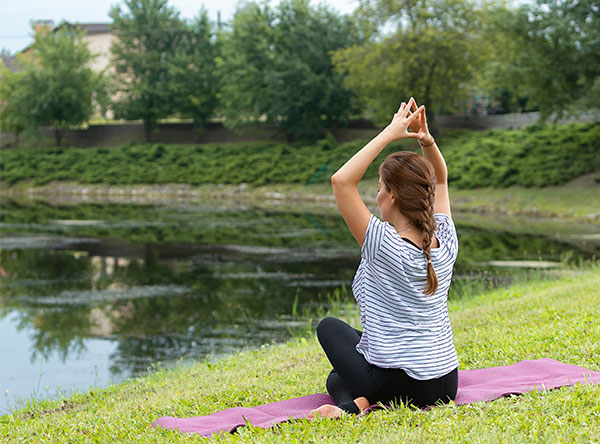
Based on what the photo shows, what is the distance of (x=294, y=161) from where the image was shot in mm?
42188

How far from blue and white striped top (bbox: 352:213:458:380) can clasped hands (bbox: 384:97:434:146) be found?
0.50m

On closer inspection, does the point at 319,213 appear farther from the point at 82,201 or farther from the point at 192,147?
the point at 192,147

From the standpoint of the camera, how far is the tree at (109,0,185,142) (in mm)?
52344

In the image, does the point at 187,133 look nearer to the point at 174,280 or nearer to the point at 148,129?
the point at 148,129

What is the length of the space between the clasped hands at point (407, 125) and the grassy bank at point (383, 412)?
5.19 feet

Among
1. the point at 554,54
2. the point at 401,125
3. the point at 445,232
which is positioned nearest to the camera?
the point at 401,125

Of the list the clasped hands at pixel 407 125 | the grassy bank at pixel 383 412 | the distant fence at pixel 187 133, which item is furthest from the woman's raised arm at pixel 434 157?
the distant fence at pixel 187 133

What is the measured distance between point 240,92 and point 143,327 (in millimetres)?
37136

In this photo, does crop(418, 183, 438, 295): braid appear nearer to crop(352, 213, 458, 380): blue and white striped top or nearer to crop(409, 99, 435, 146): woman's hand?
crop(352, 213, 458, 380): blue and white striped top

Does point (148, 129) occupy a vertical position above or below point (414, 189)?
above

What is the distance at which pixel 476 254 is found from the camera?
1806 cm

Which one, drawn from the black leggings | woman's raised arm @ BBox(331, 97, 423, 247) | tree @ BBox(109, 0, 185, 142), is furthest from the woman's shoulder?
tree @ BBox(109, 0, 185, 142)

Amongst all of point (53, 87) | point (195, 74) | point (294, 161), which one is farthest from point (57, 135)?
point (294, 161)

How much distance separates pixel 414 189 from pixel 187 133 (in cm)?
5095
